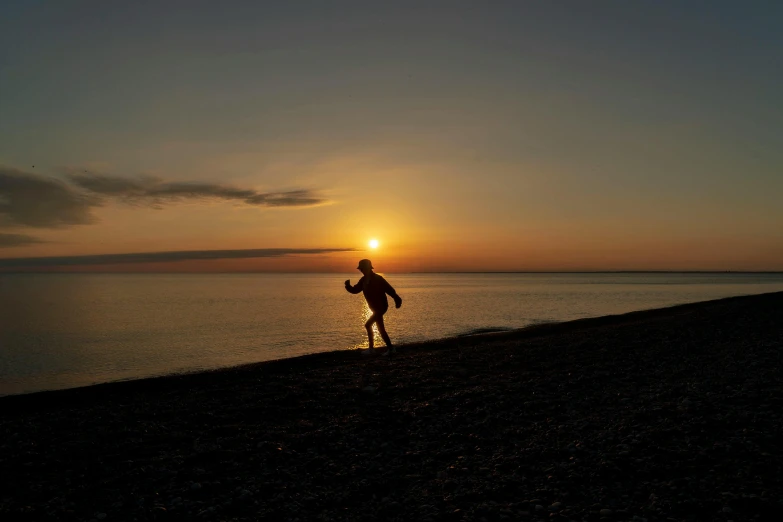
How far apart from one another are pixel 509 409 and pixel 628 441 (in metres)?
2.96

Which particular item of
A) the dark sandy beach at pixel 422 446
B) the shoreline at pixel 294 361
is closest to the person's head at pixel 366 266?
the shoreline at pixel 294 361

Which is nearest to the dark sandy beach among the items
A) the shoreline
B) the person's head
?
the shoreline

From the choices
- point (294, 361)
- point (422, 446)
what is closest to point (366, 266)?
point (294, 361)

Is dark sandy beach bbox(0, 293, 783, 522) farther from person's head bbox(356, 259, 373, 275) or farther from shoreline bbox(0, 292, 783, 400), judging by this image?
person's head bbox(356, 259, 373, 275)

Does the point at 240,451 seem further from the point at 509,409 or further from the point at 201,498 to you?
the point at 509,409

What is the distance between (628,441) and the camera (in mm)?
8406

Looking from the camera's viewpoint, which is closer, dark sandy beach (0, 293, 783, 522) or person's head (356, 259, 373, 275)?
dark sandy beach (0, 293, 783, 522)

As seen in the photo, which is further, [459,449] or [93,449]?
[93,449]

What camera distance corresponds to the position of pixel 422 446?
29.6ft

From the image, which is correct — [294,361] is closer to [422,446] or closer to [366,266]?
[366,266]

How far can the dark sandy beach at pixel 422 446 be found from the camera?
670 cm

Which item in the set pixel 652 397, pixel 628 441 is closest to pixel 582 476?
pixel 628 441

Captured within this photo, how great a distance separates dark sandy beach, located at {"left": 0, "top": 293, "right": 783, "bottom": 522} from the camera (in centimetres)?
670

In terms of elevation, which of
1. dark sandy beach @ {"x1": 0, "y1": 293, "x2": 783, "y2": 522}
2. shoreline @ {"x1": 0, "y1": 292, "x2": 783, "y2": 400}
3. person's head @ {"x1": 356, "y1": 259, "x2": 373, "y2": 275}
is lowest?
shoreline @ {"x1": 0, "y1": 292, "x2": 783, "y2": 400}
